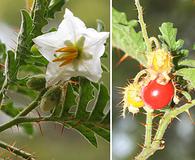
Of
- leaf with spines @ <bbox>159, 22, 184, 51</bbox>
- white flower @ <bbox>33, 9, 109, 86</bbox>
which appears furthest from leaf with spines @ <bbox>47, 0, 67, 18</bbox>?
leaf with spines @ <bbox>159, 22, 184, 51</bbox>

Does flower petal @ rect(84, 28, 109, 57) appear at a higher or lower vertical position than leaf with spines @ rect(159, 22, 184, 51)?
lower

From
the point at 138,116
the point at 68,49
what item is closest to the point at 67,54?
the point at 68,49

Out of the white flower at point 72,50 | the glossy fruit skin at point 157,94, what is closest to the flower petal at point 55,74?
the white flower at point 72,50

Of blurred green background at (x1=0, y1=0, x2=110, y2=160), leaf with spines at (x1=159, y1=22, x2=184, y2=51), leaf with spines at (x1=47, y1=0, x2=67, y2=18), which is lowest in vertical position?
blurred green background at (x1=0, y1=0, x2=110, y2=160)

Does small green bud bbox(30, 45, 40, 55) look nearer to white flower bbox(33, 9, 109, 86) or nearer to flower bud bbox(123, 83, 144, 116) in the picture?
white flower bbox(33, 9, 109, 86)

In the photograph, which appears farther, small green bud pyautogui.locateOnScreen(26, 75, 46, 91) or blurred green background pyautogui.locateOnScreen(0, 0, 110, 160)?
blurred green background pyautogui.locateOnScreen(0, 0, 110, 160)

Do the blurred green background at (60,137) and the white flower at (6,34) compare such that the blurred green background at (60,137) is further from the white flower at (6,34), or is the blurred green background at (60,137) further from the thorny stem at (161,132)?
the thorny stem at (161,132)
